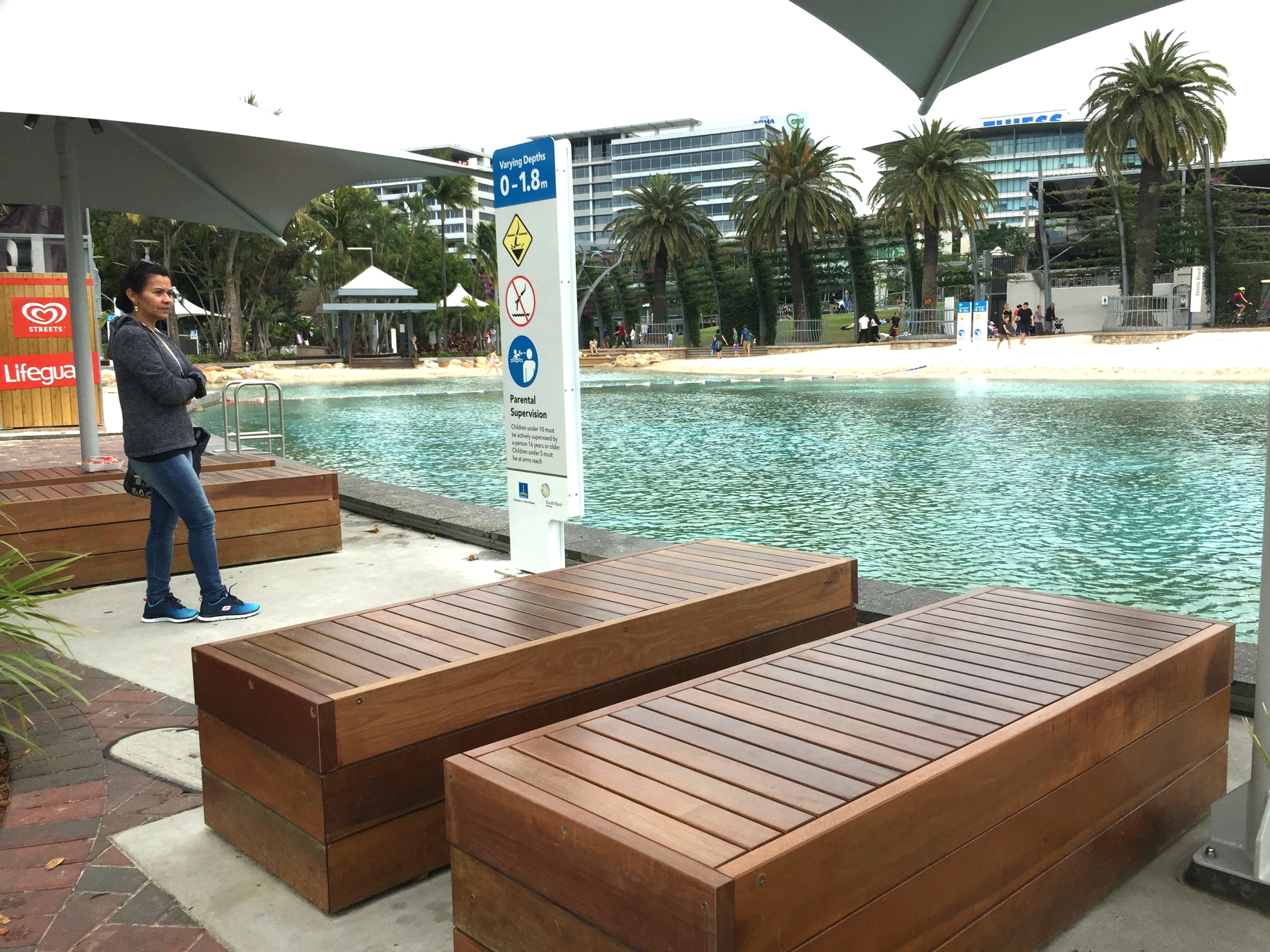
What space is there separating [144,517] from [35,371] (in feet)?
28.8

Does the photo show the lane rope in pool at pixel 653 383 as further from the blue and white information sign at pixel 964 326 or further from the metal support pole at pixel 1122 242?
the metal support pole at pixel 1122 242

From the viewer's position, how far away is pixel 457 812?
2.21 meters

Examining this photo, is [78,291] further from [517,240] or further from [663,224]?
[663,224]

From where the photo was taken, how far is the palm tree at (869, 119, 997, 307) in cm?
5000

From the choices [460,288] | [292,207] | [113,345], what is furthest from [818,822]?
[460,288]

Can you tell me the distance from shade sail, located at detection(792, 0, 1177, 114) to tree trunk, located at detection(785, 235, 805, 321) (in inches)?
2166

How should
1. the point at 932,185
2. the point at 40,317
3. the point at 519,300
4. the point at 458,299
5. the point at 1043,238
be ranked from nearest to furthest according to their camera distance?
the point at 519,300, the point at 40,317, the point at 932,185, the point at 1043,238, the point at 458,299

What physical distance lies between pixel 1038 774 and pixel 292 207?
7388mm

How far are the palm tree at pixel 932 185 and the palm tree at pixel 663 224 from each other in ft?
43.4

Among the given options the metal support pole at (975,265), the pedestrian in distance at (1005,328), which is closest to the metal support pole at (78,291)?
the pedestrian in distance at (1005,328)

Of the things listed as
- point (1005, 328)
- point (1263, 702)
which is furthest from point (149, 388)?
point (1005, 328)

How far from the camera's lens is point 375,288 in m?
48.1

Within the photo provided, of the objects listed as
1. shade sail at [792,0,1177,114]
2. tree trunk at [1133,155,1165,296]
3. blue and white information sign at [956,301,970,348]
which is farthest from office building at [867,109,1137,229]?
shade sail at [792,0,1177,114]

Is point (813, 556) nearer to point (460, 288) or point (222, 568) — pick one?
point (222, 568)
